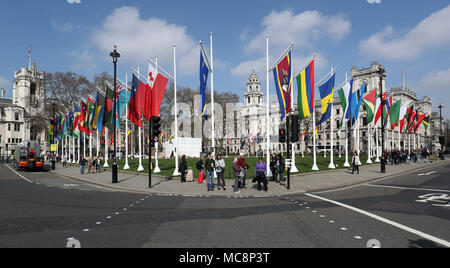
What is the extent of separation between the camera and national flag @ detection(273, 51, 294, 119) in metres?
19.1

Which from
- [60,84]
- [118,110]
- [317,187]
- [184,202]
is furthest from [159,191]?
[60,84]

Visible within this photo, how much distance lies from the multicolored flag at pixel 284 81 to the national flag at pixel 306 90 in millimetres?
1966

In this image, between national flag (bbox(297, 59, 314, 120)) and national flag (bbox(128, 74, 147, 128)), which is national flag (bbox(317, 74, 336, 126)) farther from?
national flag (bbox(128, 74, 147, 128))

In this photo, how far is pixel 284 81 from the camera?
19.1m

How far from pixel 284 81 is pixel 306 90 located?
2.67 meters

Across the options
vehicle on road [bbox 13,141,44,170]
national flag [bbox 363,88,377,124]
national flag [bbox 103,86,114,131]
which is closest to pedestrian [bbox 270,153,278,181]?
national flag [bbox 103,86,114,131]

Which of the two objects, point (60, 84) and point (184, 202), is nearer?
point (184, 202)

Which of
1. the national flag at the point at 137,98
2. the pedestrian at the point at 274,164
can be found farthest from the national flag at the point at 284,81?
the national flag at the point at 137,98

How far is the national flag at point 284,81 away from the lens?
1906cm

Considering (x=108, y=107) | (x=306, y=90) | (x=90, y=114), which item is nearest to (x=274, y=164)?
(x=306, y=90)
